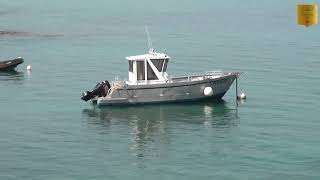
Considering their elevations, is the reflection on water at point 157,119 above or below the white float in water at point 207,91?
below

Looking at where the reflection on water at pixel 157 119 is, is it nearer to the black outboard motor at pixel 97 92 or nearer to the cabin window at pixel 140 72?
the black outboard motor at pixel 97 92

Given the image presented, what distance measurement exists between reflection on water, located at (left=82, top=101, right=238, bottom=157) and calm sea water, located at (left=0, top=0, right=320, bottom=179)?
8 cm

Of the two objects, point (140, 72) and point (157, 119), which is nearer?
point (157, 119)

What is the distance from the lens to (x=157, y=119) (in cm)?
5469

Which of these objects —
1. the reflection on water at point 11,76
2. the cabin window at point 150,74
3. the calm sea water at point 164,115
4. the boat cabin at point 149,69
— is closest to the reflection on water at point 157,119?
the calm sea water at point 164,115

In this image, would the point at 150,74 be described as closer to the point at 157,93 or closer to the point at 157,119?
the point at 157,93

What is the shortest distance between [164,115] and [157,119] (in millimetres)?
1183

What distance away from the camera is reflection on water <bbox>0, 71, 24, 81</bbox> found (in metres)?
72.1

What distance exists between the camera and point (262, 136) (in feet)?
160

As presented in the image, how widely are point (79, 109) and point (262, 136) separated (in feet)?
52.6

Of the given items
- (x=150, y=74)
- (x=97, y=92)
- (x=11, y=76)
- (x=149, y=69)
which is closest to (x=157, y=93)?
(x=150, y=74)

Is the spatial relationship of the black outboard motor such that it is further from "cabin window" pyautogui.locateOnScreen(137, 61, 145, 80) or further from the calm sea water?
"cabin window" pyautogui.locateOnScreen(137, 61, 145, 80)

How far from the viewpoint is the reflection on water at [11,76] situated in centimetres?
7212

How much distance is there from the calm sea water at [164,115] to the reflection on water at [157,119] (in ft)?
0.26
